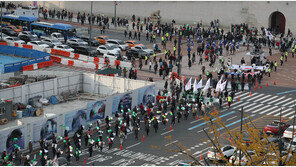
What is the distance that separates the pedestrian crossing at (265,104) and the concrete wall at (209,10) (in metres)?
35.4

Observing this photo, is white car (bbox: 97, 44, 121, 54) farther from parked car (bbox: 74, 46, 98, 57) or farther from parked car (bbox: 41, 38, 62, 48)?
parked car (bbox: 41, 38, 62, 48)

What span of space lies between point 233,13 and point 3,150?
59.8 m

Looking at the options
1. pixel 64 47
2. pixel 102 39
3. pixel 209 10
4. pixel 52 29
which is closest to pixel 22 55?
pixel 64 47

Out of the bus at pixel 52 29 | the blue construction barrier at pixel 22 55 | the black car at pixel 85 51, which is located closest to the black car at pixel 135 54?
the black car at pixel 85 51

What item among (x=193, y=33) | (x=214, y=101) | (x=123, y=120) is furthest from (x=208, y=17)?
(x=123, y=120)

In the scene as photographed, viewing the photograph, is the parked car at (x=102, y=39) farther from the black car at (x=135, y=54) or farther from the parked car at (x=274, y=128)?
the parked car at (x=274, y=128)

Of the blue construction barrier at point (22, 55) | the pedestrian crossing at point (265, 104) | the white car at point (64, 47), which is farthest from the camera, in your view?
the white car at point (64, 47)

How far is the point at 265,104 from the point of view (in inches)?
1857

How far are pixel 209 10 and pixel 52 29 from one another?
25.5 m

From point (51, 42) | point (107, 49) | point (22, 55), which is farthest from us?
point (51, 42)

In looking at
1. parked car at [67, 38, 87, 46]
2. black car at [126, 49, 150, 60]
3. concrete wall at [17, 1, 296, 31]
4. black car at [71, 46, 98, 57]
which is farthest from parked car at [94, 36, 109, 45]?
concrete wall at [17, 1, 296, 31]

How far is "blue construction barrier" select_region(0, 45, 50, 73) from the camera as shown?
5425 centimetres

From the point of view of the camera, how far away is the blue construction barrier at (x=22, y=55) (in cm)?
5425

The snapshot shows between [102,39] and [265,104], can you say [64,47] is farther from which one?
[265,104]
